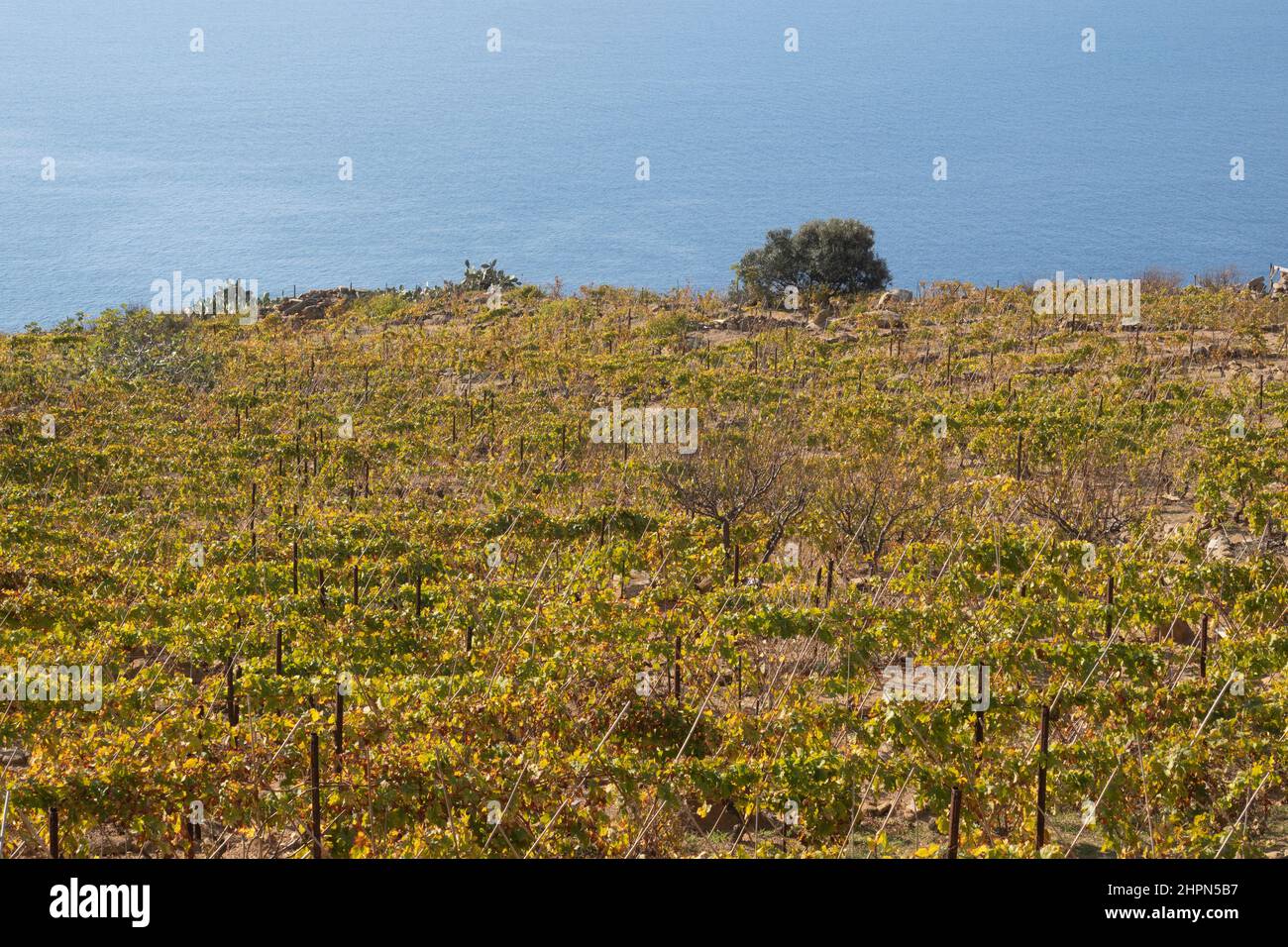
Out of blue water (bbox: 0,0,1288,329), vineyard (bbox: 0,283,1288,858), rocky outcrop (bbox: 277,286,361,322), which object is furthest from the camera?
blue water (bbox: 0,0,1288,329)

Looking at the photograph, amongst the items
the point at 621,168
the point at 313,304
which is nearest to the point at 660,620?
the point at 313,304

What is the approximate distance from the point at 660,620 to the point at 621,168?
123m

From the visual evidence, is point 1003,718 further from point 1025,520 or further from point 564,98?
point 564,98

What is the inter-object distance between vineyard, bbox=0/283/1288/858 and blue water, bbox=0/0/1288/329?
41023 millimetres

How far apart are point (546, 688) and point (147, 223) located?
4205 inches

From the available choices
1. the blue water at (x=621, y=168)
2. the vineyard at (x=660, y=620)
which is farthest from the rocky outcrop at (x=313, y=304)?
the blue water at (x=621, y=168)

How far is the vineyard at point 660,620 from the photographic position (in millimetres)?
6488

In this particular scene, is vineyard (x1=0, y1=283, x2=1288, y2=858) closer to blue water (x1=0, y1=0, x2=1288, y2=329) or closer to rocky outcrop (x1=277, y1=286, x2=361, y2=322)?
rocky outcrop (x1=277, y1=286, x2=361, y2=322)

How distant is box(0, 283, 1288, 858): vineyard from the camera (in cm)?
649

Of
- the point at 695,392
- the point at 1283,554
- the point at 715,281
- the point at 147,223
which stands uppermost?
the point at 147,223

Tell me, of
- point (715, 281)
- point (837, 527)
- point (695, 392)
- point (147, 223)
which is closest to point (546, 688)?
point (837, 527)

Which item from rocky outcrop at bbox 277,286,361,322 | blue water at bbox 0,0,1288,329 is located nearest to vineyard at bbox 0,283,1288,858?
rocky outcrop at bbox 277,286,361,322

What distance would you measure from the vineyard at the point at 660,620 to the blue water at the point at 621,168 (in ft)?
135
